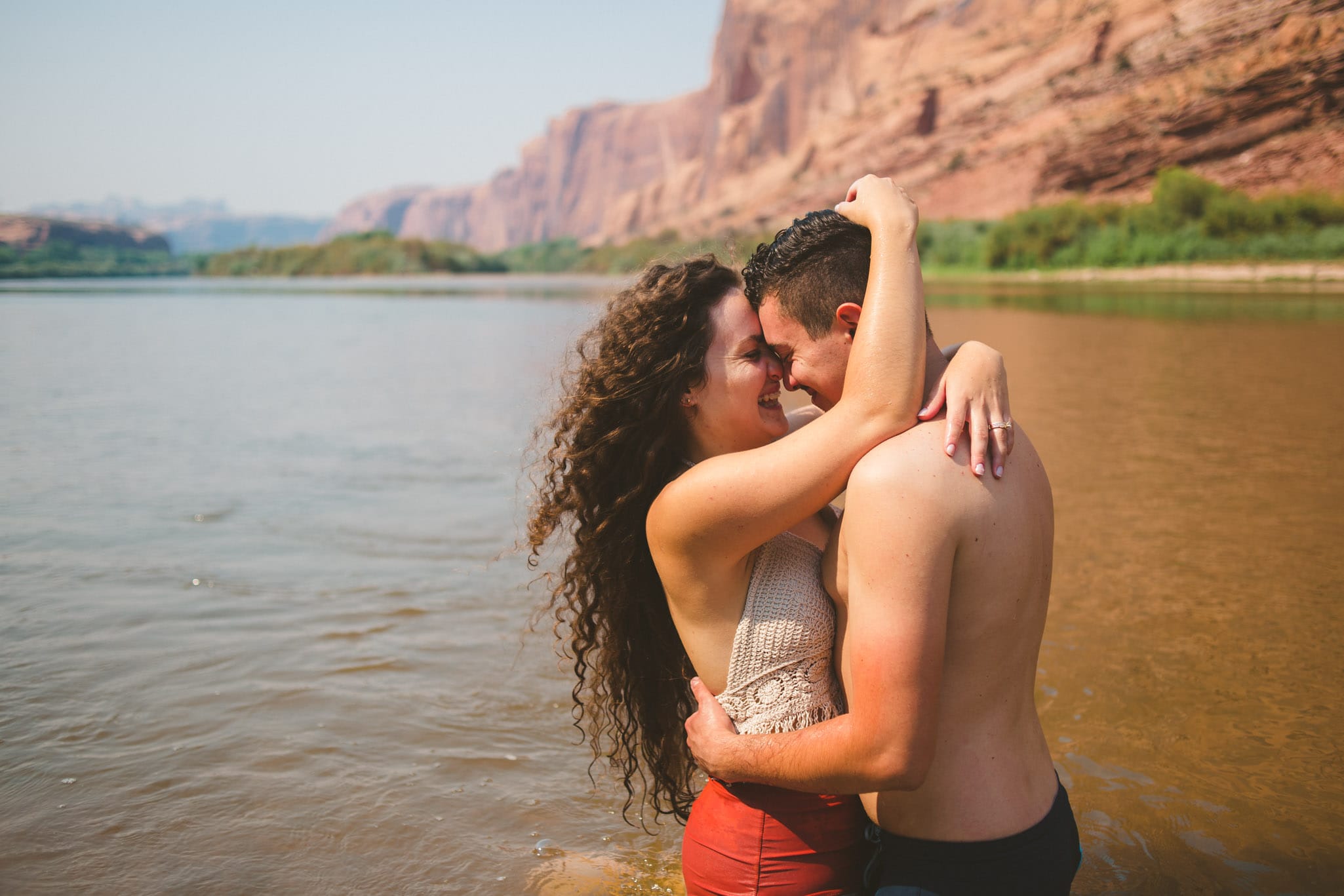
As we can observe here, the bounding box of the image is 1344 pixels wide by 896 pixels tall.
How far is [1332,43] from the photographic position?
193 feet

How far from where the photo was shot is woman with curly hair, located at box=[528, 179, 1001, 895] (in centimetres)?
238

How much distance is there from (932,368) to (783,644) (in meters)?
0.80

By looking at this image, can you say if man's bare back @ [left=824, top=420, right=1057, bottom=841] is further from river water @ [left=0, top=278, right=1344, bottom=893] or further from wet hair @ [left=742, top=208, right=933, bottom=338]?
river water @ [left=0, top=278, right=1344, bottom=893]

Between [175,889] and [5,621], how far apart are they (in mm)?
4376

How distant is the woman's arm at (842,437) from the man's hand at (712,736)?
17.4 inches

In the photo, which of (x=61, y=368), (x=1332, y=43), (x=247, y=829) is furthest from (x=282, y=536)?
(x=1332, y=43)

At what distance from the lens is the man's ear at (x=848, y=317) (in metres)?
2.58

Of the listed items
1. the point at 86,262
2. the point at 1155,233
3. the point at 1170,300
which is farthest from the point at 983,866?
the point at 86,262

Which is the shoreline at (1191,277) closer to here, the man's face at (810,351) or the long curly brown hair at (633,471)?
the long curly brown hair at (633,471)

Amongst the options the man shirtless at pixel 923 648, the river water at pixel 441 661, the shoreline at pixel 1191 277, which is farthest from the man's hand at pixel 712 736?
the shoreline at pixel 1191 277

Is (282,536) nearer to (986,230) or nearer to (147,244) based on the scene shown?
(986,230)

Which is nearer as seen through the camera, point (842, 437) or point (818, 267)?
point (842, 437)

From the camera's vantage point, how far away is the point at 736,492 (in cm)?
240

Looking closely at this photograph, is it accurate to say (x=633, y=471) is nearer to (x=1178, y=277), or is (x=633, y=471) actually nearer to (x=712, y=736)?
(x=712, y=736)
